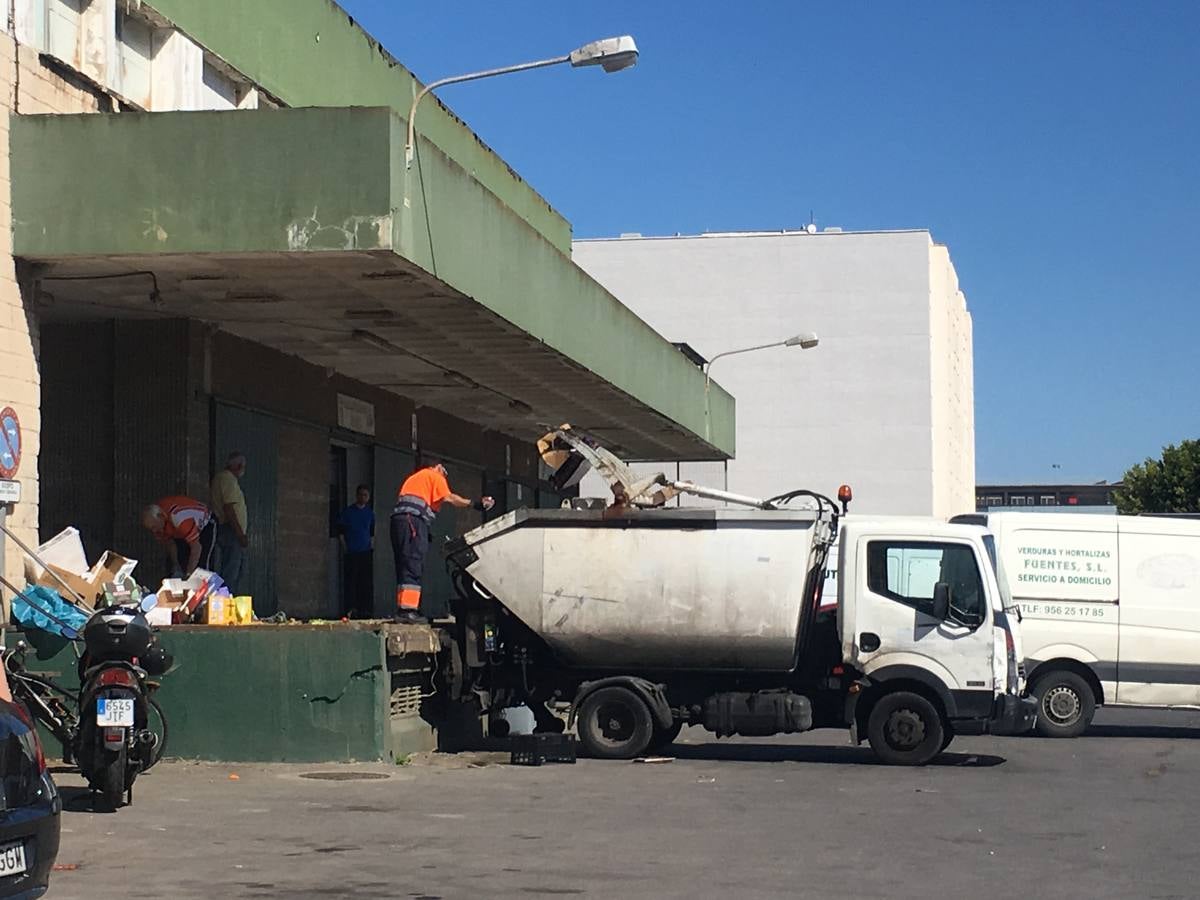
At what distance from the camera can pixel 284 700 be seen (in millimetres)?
14750

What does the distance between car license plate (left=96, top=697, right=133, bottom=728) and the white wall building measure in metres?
57.8

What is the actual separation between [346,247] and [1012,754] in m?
8.60

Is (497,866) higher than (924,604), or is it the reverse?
(924,604)

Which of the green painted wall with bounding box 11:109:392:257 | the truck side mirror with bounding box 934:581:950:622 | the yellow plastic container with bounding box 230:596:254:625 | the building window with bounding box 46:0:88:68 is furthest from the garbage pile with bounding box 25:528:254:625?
the truck side mirror with bounding box 934:581:950:622

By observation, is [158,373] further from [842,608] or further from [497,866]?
[497,866]

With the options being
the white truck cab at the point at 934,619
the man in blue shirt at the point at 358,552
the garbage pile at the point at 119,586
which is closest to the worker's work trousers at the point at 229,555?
the garbage pile at the point at 119,586

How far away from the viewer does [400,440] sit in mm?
25500

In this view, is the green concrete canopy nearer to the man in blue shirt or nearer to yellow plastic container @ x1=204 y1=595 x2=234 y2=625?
yellow plastic container @ x1=204 y1=595 x2=234 y2=625

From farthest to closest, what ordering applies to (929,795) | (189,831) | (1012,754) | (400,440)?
(400,440) → (1012,754) → (929,795) → (189,831)

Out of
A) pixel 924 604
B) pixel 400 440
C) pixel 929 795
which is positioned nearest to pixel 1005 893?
pixel 929 795

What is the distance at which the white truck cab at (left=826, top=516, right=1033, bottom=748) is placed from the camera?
15.9 m

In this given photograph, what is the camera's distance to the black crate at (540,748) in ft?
50.6

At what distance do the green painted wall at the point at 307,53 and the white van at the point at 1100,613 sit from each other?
792 cm

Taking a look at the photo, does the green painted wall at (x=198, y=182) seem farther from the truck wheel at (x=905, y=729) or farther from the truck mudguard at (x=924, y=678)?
the truck wheel at (x=905, y=729)
